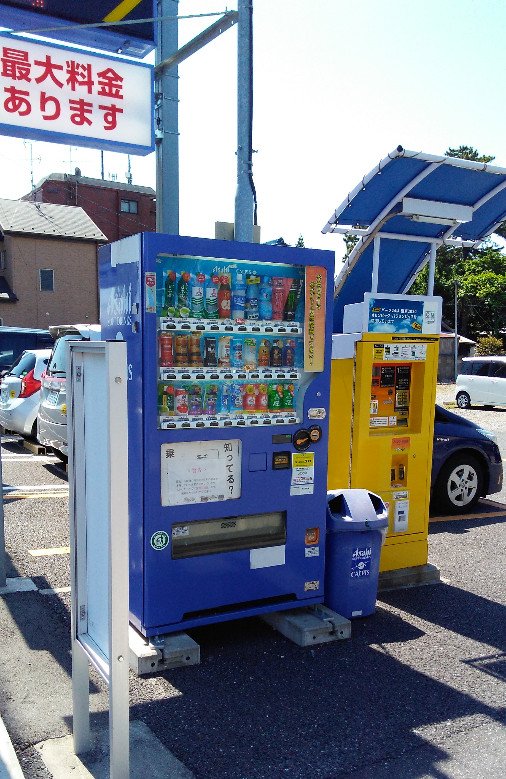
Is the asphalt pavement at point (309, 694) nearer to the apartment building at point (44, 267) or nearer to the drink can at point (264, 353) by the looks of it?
the drink can at point (264, 353)

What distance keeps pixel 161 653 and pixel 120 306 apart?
6.95 ft

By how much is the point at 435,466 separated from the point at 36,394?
255 inches

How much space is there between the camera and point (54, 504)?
7270 millimetres

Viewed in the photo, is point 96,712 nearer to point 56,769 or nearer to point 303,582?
point 56,769

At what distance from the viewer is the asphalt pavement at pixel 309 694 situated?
2.92 metres

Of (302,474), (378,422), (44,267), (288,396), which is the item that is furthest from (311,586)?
(44,267)

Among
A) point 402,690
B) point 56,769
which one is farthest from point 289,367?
point 56,769

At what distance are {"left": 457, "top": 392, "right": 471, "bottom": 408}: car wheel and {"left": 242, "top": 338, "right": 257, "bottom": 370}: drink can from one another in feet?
57.7

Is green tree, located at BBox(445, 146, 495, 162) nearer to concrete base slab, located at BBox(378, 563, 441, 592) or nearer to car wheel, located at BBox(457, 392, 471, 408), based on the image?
car wheel, located at BBox(457, 392, 471, 408)

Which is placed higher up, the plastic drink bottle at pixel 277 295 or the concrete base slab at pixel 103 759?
the plastic drink bottle at pixel 277 295

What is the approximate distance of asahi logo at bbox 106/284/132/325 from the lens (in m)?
3.82

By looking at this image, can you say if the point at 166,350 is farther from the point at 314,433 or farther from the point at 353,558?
the point at 353,558

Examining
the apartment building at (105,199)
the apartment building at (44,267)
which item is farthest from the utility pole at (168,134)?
the apartment building at (105,199)

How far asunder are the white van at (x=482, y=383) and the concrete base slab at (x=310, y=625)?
16.6m
